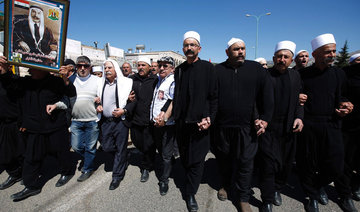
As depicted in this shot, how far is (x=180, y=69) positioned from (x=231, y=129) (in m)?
1.12

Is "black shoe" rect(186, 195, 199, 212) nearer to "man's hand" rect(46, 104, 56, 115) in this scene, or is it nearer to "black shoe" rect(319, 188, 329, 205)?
"black shoe" rect(319, 188, 329, 205)

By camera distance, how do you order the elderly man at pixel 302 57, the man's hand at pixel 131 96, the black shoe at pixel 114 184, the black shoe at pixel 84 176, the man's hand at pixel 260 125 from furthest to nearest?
the elderly man at pixel 302 57 < the black shoe at pixel 84 176 < the man's hand at pixel 131 96 < the black shoe at pixel 114 184 < the man's hand at pixel 260 125

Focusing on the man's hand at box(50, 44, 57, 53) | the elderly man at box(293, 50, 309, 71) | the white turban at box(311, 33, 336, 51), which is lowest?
the man's hand at box(50, 44, 57, 53)

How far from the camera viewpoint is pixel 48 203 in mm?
2572

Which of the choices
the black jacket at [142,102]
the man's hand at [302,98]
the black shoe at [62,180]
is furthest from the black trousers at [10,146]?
the man's hand at [302,98]

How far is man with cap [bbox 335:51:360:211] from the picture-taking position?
249 cm

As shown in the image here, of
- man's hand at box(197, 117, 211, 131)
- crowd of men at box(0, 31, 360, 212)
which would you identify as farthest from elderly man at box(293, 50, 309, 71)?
man's hand at box(197, 117, 211, 131)

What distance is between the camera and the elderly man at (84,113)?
3029 millimetres

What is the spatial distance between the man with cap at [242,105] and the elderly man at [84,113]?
7.26ft

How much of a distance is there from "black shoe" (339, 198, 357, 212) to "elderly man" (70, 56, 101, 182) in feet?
13.2

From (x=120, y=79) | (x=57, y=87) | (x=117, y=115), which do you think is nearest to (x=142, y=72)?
(x=120, y=79)

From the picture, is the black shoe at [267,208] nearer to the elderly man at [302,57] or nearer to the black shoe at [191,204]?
the black shoe at [191,204]

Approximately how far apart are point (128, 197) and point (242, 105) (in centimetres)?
220

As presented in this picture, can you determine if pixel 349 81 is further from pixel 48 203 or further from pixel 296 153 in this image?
pixel 48 203
